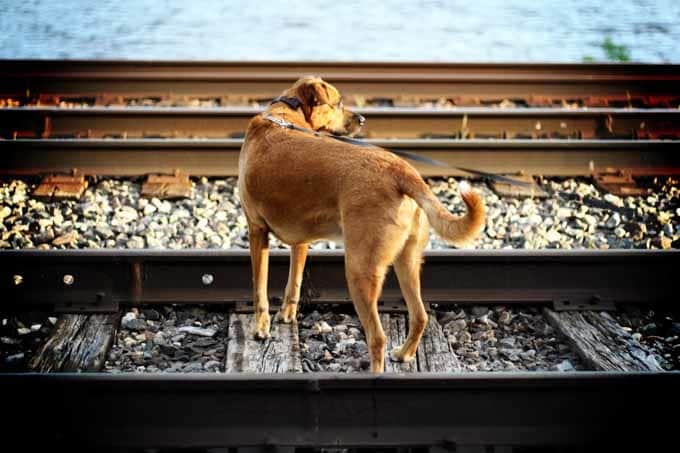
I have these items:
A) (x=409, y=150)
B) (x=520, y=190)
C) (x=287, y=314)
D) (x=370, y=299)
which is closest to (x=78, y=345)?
(x=287, y=314)

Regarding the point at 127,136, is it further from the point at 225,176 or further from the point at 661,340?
the point at 661,340

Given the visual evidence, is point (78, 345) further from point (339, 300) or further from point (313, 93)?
point (313, 93)

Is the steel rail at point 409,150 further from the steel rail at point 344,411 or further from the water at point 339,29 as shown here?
the water at point 339,29

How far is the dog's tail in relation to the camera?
4285 mm

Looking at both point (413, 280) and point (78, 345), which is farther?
point (78, 345)

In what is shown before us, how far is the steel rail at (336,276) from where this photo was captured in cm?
555

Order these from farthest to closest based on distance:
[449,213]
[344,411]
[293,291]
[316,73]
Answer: [316,73] < [293,291] < [449,213] < [344,411]

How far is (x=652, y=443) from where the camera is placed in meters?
3.97

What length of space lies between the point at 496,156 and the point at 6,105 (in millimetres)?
4726

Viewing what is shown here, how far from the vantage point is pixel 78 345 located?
5.00m

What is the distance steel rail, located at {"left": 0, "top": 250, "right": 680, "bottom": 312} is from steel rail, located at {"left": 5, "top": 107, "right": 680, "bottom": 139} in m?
2.85

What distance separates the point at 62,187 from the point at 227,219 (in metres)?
1.43

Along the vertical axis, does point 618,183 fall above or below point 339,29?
above

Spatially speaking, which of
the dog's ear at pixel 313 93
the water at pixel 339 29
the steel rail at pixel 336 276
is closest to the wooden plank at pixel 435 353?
the steel rail at pixel 336 276
